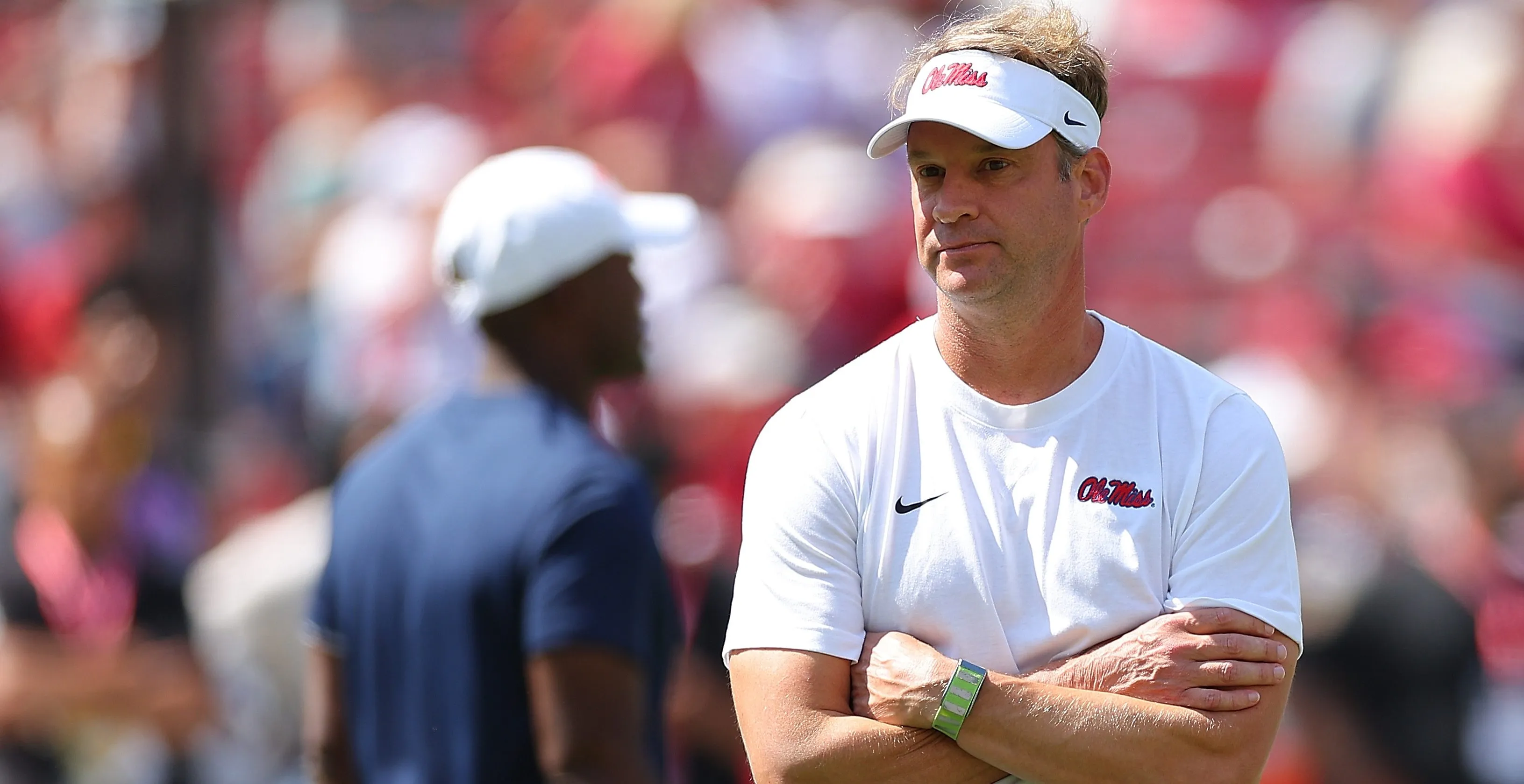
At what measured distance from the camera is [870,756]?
259 centimetres

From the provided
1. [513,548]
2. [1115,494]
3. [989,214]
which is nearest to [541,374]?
[513,548]

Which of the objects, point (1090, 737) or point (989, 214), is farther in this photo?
point (989, 214)

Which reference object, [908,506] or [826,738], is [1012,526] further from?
[826,738]

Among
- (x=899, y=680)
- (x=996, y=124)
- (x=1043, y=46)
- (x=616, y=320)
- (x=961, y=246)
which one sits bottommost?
(x=899, y=680)

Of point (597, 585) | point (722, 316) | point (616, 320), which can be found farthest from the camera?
point (722, 316)

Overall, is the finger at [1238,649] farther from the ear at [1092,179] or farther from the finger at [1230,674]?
the ear at [1092,179]

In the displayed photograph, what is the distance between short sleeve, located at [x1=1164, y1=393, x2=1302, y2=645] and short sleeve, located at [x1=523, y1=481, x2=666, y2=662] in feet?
3.46

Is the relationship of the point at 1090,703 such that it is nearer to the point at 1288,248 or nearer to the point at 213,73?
the point at 1288,248

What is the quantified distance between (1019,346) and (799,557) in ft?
1.47

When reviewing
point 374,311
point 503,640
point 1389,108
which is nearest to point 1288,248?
point 1389,108

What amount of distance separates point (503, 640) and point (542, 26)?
6388mm

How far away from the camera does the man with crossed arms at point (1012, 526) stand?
2.56 meters

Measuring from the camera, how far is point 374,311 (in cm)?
773

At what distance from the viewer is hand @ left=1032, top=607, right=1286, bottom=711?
2555 millimetres
